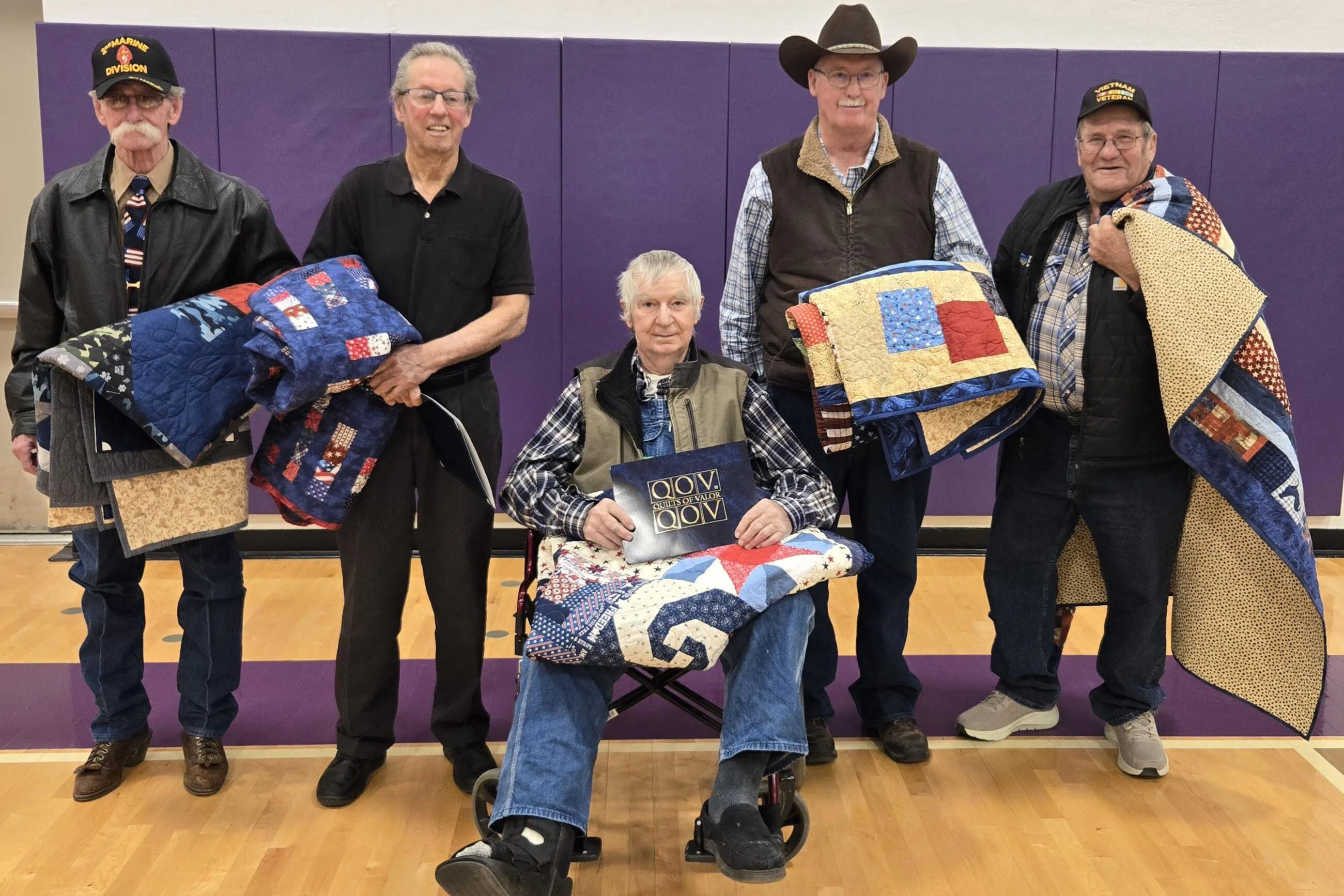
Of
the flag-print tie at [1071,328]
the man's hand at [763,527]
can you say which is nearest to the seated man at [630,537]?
the man's hand at [763,527]

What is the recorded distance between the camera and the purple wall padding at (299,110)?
4.35 metres

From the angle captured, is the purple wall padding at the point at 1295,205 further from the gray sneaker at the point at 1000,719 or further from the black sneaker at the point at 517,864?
the black sneaker at the point at 517,864

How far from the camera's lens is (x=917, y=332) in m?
2.57

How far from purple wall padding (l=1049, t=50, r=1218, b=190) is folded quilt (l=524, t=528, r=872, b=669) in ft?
9.37

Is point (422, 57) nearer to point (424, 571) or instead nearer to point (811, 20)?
point (424, 571)

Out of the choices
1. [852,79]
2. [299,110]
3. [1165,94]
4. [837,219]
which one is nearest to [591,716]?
[837,219]

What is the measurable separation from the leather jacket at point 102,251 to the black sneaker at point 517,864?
4.61 feet

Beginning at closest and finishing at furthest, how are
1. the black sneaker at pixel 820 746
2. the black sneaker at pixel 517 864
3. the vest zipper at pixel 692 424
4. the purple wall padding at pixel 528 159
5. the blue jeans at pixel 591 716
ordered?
the black sneaker at pixel 517 864
the blue jeans at pixel 591 716
the vest zipper at pixel 692 424
the black sneaker at pixel 820 746
the purple wall padding at pixel 528 159

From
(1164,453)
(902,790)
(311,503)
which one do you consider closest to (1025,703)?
(902,790)

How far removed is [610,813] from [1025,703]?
3.96 ft

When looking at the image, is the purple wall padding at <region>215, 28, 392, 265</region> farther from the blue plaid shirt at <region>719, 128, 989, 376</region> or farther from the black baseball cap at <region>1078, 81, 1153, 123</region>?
the black baseball cap at <region>1078, 81, 1153, 123</region>

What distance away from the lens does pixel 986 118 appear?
450 centimetres

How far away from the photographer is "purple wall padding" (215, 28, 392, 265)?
171 inches

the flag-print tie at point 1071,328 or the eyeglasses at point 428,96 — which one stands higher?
the eyeglasses at point 428,96
